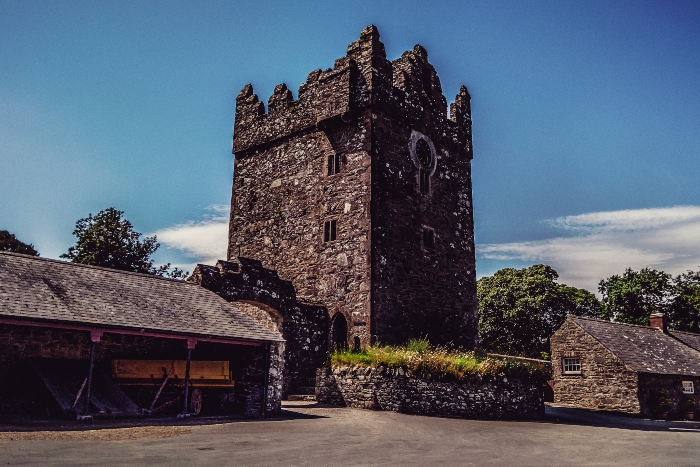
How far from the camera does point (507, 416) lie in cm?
1812

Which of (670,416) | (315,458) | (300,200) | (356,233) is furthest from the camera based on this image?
(670,416)

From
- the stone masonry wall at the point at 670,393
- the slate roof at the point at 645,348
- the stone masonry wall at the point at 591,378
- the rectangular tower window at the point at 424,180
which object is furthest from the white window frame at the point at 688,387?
the rectangular tower window at the point at 424,180

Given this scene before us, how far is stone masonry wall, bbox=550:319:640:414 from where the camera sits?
87.6ft

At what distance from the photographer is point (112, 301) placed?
13.5 meters

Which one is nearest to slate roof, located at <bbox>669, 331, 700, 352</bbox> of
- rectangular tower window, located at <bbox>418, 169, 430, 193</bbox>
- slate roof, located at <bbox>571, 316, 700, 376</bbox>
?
slate roof, located at <bbox>571, 316, 700, 376</bbox>

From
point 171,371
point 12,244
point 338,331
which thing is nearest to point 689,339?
point 338,331

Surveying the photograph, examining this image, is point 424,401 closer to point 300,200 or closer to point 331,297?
point 331,297

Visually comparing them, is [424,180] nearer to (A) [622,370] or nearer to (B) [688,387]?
(A) [622,370]

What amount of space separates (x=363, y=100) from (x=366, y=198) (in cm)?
369

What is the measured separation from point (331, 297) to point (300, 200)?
A: 4.25 m

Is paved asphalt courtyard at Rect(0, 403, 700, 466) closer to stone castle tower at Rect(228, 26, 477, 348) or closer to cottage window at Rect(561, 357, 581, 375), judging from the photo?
stone castle tower at Rect(228, 26, 477, 348)

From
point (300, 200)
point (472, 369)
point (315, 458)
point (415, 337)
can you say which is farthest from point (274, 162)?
point (315, 458)

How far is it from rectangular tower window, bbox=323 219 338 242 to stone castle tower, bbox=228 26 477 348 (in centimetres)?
5

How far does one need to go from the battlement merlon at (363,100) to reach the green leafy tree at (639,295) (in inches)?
1063
